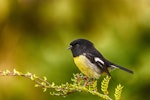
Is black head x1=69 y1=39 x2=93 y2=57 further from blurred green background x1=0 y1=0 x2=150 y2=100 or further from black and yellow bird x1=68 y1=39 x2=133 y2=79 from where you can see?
blurred green background x1=0 y1=0 x2=150 y2=100

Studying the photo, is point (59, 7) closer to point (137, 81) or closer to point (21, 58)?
point (21, 58)

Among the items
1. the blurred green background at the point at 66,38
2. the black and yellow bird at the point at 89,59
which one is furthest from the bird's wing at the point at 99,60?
the blurred green background at the point at 66,38

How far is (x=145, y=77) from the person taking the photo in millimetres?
5797

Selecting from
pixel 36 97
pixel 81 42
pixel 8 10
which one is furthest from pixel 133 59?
pixel 81 42

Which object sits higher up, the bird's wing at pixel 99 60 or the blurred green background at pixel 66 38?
the blurred green background at pixel 66 38

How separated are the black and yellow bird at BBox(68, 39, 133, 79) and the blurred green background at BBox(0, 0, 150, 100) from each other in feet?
8.63

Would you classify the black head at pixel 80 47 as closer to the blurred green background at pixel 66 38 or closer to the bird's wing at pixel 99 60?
the bird's wing at pixel 99 60

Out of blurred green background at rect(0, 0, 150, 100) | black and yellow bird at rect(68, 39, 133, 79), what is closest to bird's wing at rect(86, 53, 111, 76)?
black and yellow bird at rect(68, 39, 133, 79)

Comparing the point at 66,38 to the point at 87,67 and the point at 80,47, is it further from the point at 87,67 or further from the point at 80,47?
the point at 80,47

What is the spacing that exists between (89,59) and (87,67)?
0.08 metres

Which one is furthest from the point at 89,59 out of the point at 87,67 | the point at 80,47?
the point at 80,47

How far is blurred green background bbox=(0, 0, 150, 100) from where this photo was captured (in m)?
5.85

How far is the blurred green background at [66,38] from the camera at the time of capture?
19.2ft

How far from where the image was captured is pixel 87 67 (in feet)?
9.71
